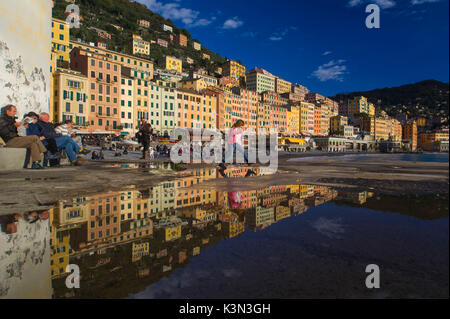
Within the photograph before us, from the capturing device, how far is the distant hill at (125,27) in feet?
375

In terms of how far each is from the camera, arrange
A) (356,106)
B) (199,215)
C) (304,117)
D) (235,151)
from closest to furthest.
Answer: (199,215)
(235,151)
(304,117)
(356,106)

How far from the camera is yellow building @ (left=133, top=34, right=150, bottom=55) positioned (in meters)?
124

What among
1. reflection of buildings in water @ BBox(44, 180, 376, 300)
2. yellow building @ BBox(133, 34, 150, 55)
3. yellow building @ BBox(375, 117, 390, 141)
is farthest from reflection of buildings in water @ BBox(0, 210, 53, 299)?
yellow building @ BBox(375, 117, 390, 141)

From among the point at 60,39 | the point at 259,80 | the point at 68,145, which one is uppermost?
the point at 259,80

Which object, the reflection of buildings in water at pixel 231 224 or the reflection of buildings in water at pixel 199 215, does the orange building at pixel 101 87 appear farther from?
the reflection of buildings in water at pixel 231 224

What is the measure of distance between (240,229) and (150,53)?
141077 mm

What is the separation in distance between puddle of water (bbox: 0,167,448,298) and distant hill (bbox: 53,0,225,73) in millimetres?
118473

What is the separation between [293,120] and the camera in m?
126

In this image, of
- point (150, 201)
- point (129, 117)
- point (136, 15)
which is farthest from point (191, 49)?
point (150, 201)

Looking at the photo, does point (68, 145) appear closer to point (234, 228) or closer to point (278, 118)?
point (234, 228)

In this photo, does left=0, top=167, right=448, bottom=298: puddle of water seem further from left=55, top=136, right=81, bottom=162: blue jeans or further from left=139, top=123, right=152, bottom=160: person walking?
left=139, top=123, right=152, bottom=160: person walking

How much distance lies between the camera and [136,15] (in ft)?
517

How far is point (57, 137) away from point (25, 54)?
9.99 ft

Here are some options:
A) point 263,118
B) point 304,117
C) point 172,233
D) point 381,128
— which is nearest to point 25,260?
point 172,233
